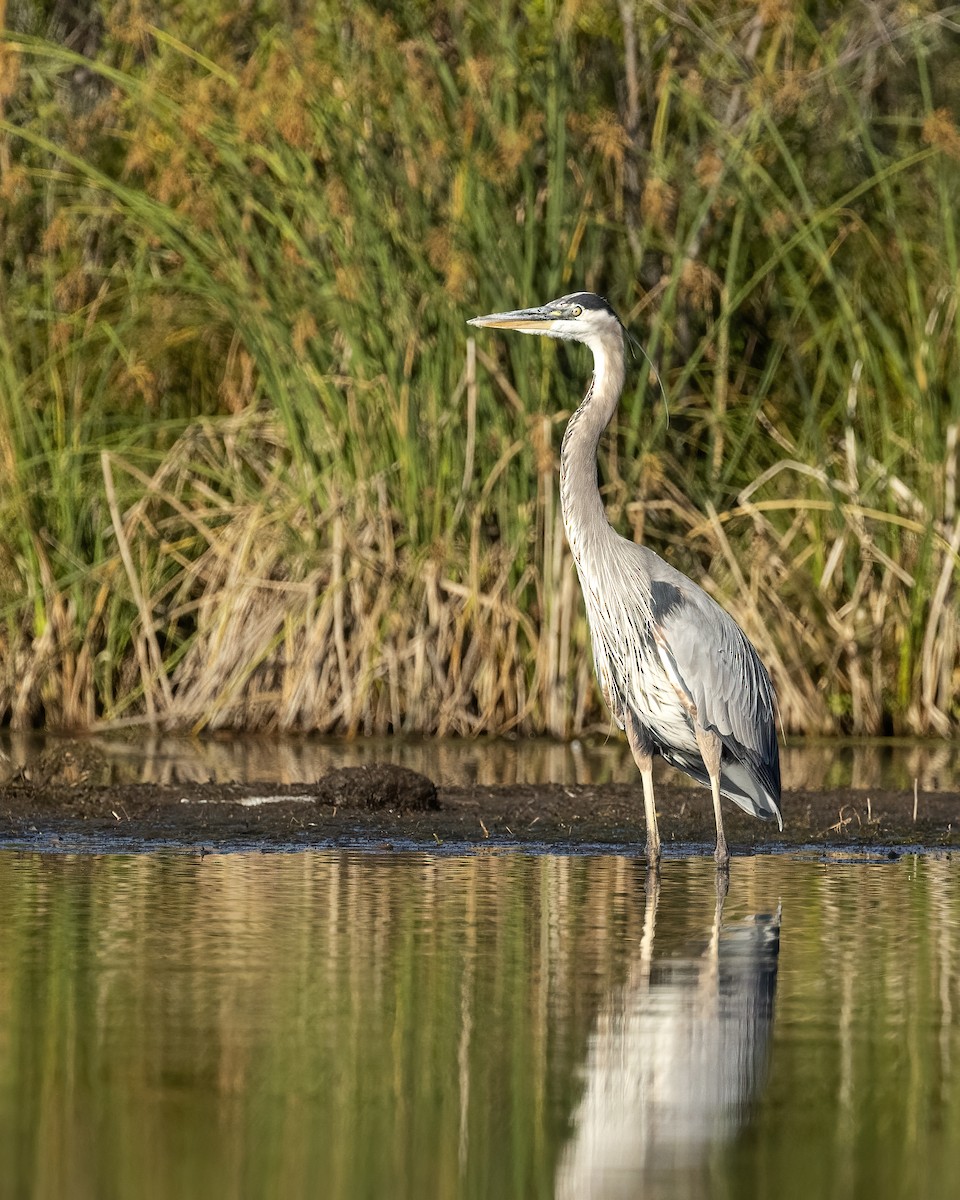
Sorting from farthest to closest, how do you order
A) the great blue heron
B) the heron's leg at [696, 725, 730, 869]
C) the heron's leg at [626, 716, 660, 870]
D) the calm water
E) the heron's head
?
the heron's head, the great blue heron, the heron's leg at [696, 725, 730, 869], the heron's leg at [626, 716, 660, 870], the calm water

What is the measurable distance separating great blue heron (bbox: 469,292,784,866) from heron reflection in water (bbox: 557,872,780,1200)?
2.12 meters

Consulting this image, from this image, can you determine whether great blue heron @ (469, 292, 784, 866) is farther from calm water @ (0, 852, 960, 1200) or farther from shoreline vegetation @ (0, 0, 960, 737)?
shoreline vegetation @ (0, 0, 960, 737)

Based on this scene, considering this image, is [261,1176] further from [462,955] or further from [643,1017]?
[462,955]

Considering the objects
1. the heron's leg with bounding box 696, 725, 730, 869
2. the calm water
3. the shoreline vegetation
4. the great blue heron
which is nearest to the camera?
the calm water

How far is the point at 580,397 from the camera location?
14.2 meters

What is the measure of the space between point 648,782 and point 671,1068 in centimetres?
362

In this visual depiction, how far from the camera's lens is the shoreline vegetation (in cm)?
1373

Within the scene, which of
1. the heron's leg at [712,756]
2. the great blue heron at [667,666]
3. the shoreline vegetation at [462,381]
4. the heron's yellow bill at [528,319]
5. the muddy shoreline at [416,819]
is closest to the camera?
the heron's leg at [712,756]

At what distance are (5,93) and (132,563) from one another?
9.41 feet

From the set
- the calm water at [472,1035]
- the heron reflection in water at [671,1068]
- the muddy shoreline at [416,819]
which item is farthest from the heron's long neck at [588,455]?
the heron reflection in water at [671,1068]

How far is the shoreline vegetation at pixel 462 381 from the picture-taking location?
45.0 feet

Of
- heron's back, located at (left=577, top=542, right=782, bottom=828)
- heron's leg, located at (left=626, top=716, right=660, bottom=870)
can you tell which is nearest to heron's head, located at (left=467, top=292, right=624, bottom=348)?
heron's back, located at (left=577, top=542, right=782, bottom=828)

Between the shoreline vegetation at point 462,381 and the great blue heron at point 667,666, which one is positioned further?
the shoreline vegetation at point 462,381

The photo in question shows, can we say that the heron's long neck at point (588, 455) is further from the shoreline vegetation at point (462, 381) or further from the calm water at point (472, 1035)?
the shoreline vegetation at point (462, 381)
